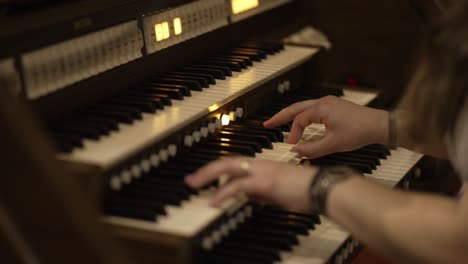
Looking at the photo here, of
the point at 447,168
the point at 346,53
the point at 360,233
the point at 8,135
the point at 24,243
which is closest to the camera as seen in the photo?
the point at 8,135

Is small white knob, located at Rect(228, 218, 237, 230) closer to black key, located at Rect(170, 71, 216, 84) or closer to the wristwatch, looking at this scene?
the wristwatch

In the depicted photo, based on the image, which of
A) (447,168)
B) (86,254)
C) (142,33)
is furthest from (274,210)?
(447,168)

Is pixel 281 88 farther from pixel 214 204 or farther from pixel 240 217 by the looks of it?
pixel 214 204

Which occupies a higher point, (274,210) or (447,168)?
(274,210)

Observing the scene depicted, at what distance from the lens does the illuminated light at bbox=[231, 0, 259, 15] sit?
288 cm

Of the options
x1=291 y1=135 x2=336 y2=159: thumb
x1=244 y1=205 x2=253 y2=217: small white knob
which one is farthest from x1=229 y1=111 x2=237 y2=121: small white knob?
x1=244 y1=205 x2=253 y2=217: small white knob

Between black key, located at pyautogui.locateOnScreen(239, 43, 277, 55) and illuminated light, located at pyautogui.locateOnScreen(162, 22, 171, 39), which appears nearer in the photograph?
illuminated light, located at pyautogui.locateOnScreen(162, 22, 171, 39)

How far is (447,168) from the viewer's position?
333 cm

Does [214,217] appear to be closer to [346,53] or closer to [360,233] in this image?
[360,233]

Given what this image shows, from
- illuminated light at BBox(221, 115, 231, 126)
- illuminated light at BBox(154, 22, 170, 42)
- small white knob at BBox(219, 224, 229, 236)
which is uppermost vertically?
illuminated light at BBox(154, 22, 170, 42)

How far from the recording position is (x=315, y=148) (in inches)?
94.1

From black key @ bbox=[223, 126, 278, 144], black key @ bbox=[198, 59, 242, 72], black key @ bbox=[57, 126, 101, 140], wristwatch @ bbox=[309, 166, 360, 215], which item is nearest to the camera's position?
wristwatch @ bbox=[309, 166, 360, 215]

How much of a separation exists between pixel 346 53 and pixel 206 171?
1.93m

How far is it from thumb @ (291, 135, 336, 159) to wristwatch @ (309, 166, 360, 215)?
0.48 m
